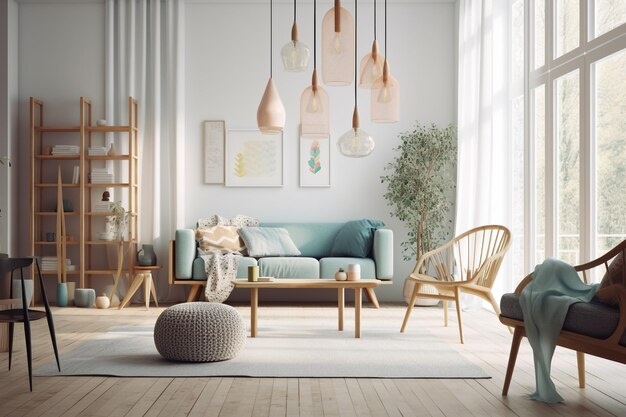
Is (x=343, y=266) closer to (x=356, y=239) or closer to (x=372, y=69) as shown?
(x=356, y=239)

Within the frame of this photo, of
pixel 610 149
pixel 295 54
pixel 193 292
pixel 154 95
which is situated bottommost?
pixel 193 292

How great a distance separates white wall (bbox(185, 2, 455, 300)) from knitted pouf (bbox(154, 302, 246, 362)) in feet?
13.0

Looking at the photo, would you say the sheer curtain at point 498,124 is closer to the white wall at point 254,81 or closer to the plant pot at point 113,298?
the white wall at point 254,81

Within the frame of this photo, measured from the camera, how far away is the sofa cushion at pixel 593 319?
9.50ft

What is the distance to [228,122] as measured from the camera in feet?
26.5

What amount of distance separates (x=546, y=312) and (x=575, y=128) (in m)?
2.39

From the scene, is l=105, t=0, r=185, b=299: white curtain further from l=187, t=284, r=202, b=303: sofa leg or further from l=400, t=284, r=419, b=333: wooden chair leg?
l=400, t=284, r=419, b=333: wooden chair leg

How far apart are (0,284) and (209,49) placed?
15.3 ft

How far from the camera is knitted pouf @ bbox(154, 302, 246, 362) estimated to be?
4.04 meters

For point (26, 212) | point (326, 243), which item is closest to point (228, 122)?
point (326, 243)

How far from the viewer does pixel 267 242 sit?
7.41 meters

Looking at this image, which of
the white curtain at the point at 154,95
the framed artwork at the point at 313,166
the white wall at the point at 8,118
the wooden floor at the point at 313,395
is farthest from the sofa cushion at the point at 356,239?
the white wall at the point at 8,118

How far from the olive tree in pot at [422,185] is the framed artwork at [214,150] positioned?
6.12 feet

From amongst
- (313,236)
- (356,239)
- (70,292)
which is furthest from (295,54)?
(70,292)
